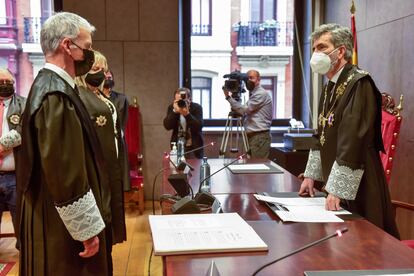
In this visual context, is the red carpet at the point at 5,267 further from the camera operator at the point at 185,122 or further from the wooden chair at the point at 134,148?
the camera operator at the point at 185,122

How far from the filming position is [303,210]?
1.65 m

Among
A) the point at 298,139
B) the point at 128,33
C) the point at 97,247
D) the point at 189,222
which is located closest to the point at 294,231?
the point at 189,222

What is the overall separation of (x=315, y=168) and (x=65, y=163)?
125cm

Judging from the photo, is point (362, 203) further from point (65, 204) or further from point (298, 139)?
point (298, 139)

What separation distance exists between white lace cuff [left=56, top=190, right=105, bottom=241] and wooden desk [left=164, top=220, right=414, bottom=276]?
0.36m

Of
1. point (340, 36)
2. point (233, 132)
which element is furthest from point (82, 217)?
point (233, 132)

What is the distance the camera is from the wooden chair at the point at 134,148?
4.46 m

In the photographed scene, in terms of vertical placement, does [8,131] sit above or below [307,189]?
above

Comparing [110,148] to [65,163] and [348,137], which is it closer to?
[65,163]

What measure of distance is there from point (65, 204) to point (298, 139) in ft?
10.7

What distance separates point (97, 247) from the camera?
1.45 metres

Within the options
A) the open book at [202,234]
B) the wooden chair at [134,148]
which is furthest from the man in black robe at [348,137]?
the wooden chair at [134,148]

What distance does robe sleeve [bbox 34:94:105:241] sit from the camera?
1325mm

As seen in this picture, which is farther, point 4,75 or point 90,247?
point 4,75
